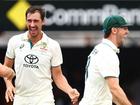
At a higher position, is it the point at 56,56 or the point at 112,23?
the point at 112,23

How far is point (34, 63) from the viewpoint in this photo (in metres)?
9.66

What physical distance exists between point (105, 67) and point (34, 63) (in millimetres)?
986

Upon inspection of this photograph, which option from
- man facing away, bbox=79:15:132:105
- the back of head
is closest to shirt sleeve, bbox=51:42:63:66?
man facing away, bbox=79:15:132:105

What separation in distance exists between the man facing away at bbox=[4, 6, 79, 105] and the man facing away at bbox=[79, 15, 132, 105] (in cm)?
33

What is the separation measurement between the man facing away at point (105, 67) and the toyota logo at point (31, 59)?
0.67 m

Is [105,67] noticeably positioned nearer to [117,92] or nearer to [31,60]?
[117,92]

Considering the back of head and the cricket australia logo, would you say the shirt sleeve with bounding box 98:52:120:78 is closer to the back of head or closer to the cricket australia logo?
the back of head

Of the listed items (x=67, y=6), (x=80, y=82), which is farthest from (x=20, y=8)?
(x=80, y=82)

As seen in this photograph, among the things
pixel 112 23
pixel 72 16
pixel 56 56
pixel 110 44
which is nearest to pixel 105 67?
pixel 110 44

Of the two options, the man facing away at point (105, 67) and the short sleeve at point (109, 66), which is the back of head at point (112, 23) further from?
the short sleeve at point (109, 66)

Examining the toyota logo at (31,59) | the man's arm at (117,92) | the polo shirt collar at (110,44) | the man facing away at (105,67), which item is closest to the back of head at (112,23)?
the man facing away at (105,67)

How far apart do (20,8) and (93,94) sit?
5.47 m

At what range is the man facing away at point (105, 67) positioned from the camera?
9117 millimetres

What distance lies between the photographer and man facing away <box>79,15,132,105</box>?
359 inches
